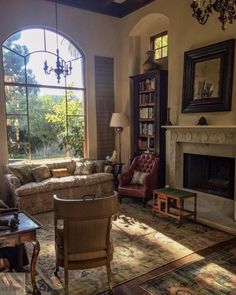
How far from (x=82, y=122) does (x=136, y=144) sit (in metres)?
1.34

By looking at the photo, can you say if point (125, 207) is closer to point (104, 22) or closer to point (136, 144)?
point (136, 144)

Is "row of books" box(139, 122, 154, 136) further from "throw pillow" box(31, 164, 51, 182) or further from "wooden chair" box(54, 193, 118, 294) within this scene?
"wooden chair" box(54, 193, 118, 294)

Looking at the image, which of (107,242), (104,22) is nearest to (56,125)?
(104,22)

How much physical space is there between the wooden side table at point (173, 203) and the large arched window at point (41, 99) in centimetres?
252

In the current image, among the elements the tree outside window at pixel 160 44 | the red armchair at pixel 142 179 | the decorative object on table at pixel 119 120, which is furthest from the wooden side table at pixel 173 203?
the tree outside window at pixel 160 44

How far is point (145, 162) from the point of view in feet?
17.6

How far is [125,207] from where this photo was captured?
196 inches

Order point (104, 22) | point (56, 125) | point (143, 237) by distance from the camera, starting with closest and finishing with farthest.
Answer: point (143, 237) → point (56, 125) → point (104, 22)

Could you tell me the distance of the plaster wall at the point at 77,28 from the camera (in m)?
5.05

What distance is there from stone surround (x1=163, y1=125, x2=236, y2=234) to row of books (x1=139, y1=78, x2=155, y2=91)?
1.03 metres

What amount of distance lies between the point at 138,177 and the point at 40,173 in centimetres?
186

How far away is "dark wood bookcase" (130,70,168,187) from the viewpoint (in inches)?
208

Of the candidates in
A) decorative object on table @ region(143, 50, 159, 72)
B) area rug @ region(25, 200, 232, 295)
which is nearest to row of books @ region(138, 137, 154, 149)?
decorative object on table @ region(143, 50, 159, 72)

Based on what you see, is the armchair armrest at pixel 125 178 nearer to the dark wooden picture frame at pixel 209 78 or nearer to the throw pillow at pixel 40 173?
the throw pillow at pixel 40 173
